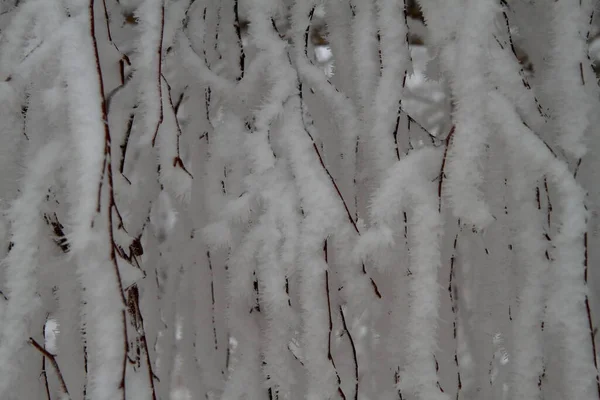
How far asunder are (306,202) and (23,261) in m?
0.35

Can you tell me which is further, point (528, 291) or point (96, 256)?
point (528, 291)

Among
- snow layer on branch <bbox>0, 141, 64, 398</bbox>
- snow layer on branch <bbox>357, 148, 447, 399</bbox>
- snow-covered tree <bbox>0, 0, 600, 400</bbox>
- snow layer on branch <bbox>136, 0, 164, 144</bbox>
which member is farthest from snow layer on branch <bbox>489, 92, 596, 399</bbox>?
snow layer on branch <bbox>0, 141, 64, 398</bbox>

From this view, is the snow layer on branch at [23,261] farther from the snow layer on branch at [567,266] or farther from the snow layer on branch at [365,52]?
the snow layer on branch at [567,266]

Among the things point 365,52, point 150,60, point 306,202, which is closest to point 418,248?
→ point 306,202

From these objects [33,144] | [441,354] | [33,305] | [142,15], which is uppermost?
[142,15]

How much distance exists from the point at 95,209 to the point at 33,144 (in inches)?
7.8

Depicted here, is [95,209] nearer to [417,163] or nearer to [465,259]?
[417,163]

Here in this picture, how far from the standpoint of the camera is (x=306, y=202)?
25.5 inches

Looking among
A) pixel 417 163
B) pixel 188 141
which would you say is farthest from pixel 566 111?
pixel 188 141

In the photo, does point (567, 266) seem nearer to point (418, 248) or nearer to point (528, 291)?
point (528, 291)

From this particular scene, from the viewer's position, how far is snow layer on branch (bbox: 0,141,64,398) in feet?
1.88

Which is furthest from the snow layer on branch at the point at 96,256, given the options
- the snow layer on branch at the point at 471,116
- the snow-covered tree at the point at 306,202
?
the snow layer on branch at the point at 471,116

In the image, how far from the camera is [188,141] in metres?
0.83

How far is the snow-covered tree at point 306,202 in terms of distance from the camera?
60 cm
